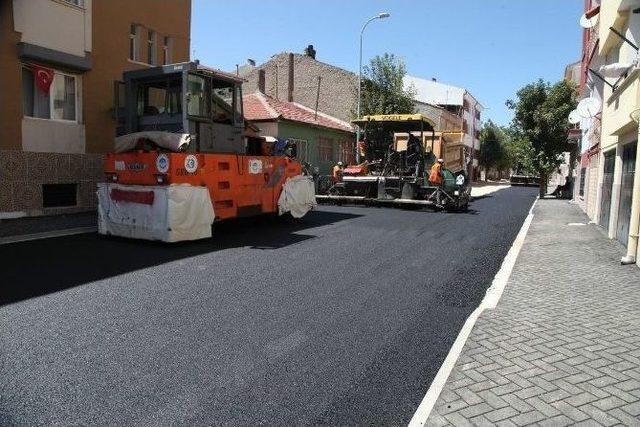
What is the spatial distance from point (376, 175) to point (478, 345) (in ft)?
44.3

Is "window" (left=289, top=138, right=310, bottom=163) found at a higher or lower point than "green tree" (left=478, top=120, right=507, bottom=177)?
lower

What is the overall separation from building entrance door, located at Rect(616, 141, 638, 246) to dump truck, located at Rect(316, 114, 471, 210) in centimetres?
578

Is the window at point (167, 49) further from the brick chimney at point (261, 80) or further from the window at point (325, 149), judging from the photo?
the brick chimney at point (261, 80)

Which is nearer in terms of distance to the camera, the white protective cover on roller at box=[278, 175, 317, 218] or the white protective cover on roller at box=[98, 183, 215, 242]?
the white protective cover on roller at box=[98, 183, 215, 242]

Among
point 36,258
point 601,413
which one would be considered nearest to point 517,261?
point 601,413

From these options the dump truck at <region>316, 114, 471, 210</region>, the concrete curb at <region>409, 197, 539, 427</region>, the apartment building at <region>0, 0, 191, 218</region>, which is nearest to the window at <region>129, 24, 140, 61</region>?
the apartment building at <region>0, 0, 191, 218</region>

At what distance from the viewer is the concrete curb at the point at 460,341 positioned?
3432 millimetres

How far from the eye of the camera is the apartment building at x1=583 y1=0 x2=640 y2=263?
29.1ft

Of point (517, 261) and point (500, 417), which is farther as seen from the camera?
point (517, 261)

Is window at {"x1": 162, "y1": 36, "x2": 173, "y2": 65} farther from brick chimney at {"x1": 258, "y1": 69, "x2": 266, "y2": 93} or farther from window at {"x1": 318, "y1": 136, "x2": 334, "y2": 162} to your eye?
brick chimney at {"x1": 258, "y1": 69, "x2": 266, "y2": 93}

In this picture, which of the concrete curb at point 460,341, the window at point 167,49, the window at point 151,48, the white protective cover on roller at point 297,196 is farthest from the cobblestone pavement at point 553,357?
the window at point 167,49

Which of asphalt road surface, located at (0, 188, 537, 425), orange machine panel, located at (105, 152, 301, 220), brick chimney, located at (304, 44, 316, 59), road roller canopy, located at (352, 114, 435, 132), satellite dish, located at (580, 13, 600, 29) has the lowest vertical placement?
asphalt road surface, located at (0, 188, 537, 425)

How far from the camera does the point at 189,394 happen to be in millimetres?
3646

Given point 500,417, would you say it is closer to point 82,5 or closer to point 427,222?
point 427,222
